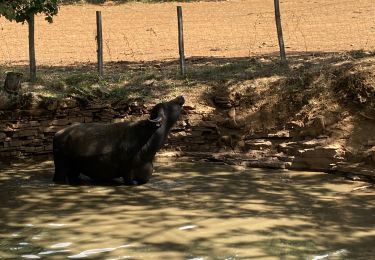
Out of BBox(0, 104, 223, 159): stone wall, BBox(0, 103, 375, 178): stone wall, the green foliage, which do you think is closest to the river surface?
BBox(0, 103, 375, 178): stone wall

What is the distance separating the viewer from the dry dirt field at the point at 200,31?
643 inches

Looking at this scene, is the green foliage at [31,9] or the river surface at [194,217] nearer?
the river surface at [194,217]

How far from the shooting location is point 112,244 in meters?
6.64

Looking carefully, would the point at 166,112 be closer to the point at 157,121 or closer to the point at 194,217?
the point at 157,121

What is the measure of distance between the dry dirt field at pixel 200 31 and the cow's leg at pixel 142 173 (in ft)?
21.2

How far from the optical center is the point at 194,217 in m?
7.64

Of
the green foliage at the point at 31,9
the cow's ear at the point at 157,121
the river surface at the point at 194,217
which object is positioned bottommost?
the river surface at the point at 194,217

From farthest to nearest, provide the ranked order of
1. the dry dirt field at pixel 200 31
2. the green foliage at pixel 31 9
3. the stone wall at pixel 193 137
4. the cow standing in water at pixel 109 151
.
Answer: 1. the dry dirt field at pixel 200 31
2. the stone wall at pixel 193 137
3. the green foliage at pixel 31 9
4. the cow standing in water at pixel 109 151

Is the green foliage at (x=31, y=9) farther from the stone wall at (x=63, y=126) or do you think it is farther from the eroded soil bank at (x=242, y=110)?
the stone wall at (x=63, y=126)

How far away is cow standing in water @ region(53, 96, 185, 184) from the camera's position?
381 inches

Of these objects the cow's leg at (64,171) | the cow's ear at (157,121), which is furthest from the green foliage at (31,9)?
the cow's ear at (157,121)

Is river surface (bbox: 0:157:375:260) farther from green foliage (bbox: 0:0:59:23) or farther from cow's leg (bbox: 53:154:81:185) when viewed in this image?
green foliage (bbox: 0:0:59:23)

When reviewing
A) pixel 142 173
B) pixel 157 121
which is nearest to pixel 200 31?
pixel 157 121

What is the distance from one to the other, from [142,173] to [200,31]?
1089 cm
